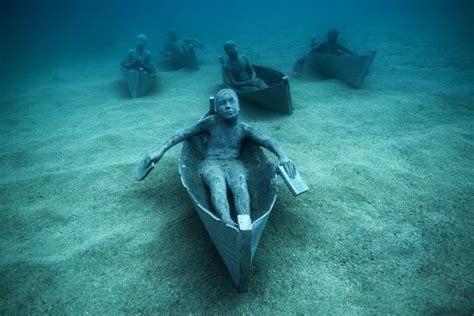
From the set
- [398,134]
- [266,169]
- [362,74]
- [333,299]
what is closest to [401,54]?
[362,74]

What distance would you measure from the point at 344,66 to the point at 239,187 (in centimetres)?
668

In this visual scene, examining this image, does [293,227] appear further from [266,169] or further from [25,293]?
[25,293]

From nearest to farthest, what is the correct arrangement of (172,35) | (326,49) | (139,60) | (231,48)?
(231,48) < (326,49) < (139,60) < (172,35)

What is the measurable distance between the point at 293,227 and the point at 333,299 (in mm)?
944

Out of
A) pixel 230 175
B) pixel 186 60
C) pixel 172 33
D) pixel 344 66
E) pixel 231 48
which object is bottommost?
pixel 186 60

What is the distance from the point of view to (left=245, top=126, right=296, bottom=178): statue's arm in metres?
3.18

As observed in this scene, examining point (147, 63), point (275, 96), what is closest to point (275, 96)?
point (275, 96)

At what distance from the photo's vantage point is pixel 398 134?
213 inches

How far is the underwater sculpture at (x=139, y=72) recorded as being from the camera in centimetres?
837

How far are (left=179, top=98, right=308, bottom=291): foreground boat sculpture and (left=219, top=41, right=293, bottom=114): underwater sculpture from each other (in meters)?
2.43

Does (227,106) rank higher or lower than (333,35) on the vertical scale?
lower

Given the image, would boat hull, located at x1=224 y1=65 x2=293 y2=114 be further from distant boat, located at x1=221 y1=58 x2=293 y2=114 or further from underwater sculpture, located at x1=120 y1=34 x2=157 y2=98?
underwater sculpture, located at x1=120 y1=34 x2=157 y2=98

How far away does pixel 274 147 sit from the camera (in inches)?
139

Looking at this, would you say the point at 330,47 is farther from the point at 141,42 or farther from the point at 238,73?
the point at 141,42
